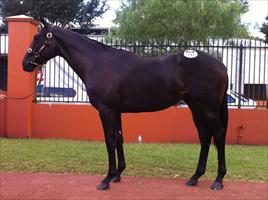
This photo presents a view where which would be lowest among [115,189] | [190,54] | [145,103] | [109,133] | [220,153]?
[115,189]

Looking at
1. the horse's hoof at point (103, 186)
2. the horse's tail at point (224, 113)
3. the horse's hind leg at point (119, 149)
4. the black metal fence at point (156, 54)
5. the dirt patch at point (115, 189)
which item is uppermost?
the black metal fence at point (156, 54)

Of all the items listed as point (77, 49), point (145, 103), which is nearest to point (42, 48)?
point (77, 49)

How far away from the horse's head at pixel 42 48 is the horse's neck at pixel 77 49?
→ 119 mm

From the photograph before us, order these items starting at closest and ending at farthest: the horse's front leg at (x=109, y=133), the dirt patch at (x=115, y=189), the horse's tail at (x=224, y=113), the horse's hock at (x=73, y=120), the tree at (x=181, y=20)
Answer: the dirt patch at (x=115, y=189) → the horse's front leg at (x=109, y=133) → the horse's tail at (x=224, y=113) → the horse's hock at (x=73, y=120) → the tree at (x=181, y=20)

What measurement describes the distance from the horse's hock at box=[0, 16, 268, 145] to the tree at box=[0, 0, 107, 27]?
6.32 metres

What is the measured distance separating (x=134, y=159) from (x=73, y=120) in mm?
3135

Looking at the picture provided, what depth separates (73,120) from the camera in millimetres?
11711

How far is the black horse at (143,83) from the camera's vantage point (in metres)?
6.85

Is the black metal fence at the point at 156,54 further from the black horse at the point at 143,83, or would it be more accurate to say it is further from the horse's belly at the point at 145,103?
the horse's belly at the point at 145,103

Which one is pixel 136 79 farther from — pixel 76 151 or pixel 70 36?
pixel 76 151

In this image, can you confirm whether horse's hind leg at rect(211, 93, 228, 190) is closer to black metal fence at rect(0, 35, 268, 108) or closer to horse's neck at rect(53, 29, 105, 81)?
horse's neck at rect(53, 29, 105, 81)

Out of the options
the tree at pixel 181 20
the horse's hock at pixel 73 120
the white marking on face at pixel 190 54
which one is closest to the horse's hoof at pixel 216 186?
the white marking on face at pixel 190 54

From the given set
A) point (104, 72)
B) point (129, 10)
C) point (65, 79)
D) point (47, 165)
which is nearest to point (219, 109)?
point (104, 72)

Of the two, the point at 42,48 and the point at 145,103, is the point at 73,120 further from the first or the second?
the point at 145,103
